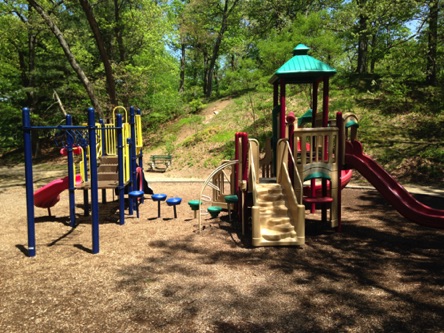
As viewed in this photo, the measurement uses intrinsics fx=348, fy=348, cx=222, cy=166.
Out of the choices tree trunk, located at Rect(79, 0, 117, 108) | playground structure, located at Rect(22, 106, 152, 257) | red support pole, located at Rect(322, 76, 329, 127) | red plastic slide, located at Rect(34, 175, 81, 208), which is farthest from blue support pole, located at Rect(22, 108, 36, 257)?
tree trunk, located at Rect(79, 0, 117, 108)

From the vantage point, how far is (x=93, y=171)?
6227mm

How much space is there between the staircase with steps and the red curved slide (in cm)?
184

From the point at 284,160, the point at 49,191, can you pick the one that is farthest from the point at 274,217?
the point at 49,191

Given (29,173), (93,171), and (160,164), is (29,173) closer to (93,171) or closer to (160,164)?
(93,171)

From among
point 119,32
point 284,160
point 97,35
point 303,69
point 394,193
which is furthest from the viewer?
point 119,32

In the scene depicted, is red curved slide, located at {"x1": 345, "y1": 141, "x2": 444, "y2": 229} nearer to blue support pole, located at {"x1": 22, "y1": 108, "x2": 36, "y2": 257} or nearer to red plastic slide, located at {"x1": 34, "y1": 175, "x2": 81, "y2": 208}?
blue support pole, located at {"x1": 22, "y1": 108, "x2": 36, "y2": 257}

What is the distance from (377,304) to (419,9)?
13.5m

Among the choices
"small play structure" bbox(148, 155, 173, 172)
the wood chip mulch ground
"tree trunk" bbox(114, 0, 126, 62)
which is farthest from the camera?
"tree trunk" bbox(114, 0, 126, 62)

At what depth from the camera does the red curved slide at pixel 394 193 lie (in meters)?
6.67

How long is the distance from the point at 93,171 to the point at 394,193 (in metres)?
5.83

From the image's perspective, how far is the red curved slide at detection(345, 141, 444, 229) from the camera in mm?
6668

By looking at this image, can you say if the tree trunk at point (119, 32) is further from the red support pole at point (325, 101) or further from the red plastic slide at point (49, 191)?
the red support pole at point (325, 101)

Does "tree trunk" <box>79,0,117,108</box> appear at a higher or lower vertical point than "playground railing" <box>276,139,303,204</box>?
higher

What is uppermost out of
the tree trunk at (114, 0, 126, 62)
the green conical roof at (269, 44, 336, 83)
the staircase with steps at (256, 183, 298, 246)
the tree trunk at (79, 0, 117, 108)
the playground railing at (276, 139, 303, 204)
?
the tree trunk at (114, 0, 126, 62)
